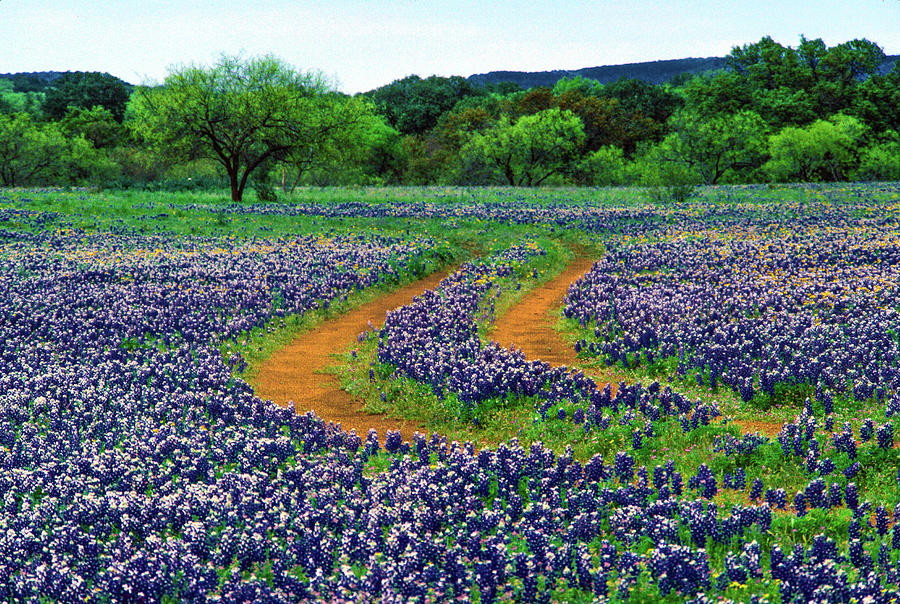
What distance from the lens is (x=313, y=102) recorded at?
44031 millimetres

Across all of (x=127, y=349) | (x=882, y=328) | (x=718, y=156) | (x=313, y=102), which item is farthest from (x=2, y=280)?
(x=718, y=156)

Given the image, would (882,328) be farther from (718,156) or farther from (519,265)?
(718,156)

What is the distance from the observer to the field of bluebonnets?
5070 mm

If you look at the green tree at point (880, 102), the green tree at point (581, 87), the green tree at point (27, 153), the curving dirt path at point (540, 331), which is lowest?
the curving dirt path at point (540, 331)

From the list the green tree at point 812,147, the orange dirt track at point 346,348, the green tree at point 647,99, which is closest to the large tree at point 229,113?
the orange dirt track at point 346,348

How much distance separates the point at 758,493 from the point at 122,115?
125 metres

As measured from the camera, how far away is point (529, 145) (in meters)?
60.6

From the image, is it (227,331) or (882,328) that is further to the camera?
(227,331)

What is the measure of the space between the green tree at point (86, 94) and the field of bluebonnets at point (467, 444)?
336ft

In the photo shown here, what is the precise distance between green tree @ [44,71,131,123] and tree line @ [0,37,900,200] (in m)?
16.0

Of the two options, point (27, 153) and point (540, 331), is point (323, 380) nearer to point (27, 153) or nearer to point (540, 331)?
point (540, 331)

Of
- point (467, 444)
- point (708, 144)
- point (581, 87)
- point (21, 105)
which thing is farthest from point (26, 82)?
point (467, 444)

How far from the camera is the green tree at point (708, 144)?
5922 cm

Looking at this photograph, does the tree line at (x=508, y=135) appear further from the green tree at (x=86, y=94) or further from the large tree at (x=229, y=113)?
the green tree at (x=86, y=94)
